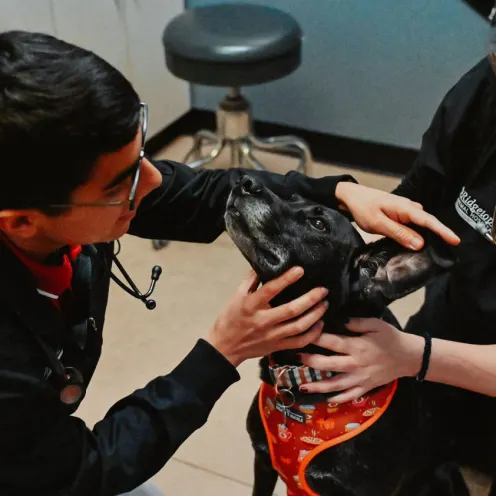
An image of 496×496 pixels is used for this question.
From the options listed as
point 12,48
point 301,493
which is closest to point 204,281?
point 301,493

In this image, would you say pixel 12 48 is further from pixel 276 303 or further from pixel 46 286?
pixel 276 303

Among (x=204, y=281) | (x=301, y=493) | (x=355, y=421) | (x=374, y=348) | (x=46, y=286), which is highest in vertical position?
(x=46, y=286)

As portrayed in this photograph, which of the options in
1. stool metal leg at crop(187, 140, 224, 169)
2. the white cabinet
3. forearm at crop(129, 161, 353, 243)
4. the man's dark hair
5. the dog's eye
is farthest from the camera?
stool metal leg at crop(187, 140, 224, 169)

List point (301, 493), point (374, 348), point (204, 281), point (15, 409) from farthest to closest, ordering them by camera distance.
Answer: point (204, 281) < point (301, 493) < point (374, 348) < point (15, 409)

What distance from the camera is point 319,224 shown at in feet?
3.73

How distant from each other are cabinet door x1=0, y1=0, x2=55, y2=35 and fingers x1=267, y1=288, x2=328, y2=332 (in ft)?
5.08

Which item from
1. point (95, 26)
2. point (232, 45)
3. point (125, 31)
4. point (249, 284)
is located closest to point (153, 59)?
point (125, 31)

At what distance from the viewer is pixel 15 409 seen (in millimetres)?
897

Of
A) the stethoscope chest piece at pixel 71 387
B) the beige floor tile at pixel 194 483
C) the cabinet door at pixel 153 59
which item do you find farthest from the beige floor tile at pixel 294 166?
the stethoscope chest piece at pixel 71 387

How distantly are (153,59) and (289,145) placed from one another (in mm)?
680

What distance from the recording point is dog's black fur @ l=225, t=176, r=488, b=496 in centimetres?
104

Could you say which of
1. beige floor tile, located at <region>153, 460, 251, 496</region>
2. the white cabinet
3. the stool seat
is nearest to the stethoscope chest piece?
beige floor tile, located at <region>153, 460, 251, 496</region>

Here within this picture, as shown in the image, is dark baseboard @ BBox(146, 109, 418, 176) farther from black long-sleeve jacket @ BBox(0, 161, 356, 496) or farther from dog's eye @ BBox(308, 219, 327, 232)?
black long-sleeve jacket @ BBox(0, 161, 356, 496)

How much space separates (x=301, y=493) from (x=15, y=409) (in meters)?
0.59
